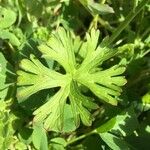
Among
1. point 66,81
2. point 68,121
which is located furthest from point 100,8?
point 68,121

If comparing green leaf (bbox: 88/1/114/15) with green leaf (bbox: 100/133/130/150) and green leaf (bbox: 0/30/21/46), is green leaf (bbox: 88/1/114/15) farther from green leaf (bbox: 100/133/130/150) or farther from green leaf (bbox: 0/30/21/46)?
green leaf (bbox: 100/133/130/150)

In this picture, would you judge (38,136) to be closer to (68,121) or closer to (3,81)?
(68,121)

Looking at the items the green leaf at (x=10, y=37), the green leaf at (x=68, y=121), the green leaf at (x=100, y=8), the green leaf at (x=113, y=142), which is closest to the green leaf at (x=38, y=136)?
the green leaf at (x=68, y=121)

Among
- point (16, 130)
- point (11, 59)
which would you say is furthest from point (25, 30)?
point (16, 130)

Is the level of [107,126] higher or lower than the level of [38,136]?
lower

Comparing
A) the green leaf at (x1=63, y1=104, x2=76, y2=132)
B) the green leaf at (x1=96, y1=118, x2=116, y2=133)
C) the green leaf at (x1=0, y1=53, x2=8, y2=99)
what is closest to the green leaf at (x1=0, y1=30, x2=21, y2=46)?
the green leaf at (x1=0, y1=53, x2=8, y2=99)

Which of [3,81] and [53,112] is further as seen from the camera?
→ [3,81]

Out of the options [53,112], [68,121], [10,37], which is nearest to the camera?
[53,112]
